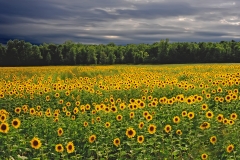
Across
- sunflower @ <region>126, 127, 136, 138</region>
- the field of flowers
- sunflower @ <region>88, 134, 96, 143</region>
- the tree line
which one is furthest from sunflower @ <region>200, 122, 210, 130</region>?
the tree line

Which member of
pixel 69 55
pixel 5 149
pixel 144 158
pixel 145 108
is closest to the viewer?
pixel 144 158

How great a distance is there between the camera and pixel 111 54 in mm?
95438

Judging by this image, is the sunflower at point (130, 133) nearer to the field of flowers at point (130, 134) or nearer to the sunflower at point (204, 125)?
the field of flowers at point (130, 134)

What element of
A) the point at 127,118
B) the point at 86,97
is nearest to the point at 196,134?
the point at 127,118

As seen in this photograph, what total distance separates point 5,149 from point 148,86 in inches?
318

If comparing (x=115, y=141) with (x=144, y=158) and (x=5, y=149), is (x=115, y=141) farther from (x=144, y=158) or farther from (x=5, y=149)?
(x=5, y=149)

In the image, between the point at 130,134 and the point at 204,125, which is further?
the point at 204,125

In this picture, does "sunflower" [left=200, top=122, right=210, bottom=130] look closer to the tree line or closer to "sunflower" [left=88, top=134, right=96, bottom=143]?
"sunflower" [left=88, top=134, right=96, bottom=143]

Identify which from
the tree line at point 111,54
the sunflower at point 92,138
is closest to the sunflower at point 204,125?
the sunflower at point 92,138

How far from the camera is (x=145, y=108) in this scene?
9.16 m

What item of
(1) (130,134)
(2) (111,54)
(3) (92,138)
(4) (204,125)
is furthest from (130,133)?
(2) (111,54)

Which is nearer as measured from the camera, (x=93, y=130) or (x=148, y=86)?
(x=93, y=130)

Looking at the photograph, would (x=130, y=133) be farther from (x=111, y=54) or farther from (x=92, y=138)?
(x=111, y=54)

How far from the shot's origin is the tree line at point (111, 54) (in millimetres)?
84750
